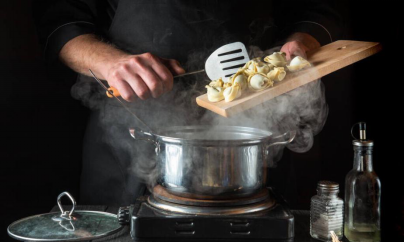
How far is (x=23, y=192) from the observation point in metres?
2.38

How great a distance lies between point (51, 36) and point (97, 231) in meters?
0.96

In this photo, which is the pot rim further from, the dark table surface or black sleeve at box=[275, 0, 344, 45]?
black sleeve at box=[275, 0, 344, 45]

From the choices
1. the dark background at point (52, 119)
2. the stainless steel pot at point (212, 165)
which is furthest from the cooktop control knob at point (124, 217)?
the dark background at point (52, 119)

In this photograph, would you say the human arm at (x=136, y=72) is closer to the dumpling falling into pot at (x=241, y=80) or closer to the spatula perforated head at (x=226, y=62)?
the spatula perforated head at (x=226, y=62)

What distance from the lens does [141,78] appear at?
4.89 ft

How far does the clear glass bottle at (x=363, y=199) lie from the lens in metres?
1.21

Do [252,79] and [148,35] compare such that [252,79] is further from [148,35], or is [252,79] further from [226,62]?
[148,35]

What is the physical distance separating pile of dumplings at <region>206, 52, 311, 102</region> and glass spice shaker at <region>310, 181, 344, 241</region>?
32cm

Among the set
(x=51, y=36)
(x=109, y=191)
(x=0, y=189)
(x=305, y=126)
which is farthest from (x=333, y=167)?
(x=0, y=189)

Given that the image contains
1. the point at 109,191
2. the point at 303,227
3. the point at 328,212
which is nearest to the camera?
the point at 328,212

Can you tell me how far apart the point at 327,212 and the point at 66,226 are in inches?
26.7

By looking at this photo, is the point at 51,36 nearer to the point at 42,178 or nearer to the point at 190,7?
the point at 190,7

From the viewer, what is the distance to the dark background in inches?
86.8

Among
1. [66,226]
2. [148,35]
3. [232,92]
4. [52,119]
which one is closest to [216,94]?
[232,92]
